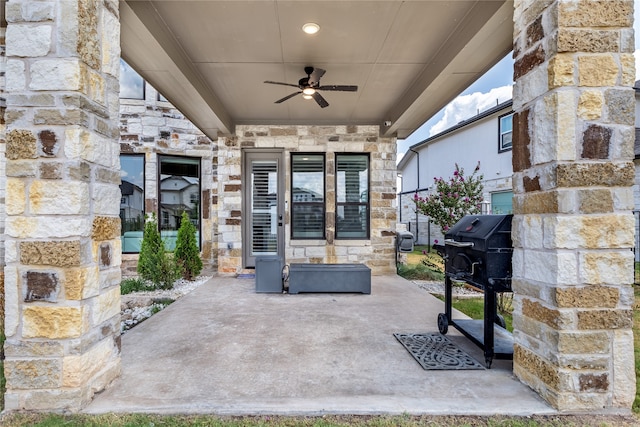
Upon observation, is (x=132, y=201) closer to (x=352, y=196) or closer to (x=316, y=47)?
(x=352, y=196)

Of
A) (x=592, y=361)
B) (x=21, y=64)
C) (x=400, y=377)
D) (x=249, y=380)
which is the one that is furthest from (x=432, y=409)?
(x=21, y=64)

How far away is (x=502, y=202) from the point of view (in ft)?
30.6

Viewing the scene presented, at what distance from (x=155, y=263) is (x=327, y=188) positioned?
302 centimetres

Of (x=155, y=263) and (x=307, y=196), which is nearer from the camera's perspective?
(x=155, y=263)

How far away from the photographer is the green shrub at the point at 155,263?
16.3ft

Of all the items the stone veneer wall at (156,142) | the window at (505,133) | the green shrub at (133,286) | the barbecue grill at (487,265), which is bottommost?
the green shrub at (133,286)

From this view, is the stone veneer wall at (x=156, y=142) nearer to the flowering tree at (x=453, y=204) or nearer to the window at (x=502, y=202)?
the flowering tree at (x=453, y=204)

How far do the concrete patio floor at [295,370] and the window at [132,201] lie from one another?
3.18 m

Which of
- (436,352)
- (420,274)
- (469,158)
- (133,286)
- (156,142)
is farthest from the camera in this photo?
(469,158)

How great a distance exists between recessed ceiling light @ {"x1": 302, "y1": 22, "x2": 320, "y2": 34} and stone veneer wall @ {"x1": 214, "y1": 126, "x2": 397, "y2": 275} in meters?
2.82

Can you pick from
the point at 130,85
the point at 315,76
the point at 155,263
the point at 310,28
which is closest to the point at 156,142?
the point at 130,85

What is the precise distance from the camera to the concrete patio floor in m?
1.77

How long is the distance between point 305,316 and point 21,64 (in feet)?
9.47

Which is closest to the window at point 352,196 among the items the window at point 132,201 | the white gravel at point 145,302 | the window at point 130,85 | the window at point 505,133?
the white gravel at point 145,302
